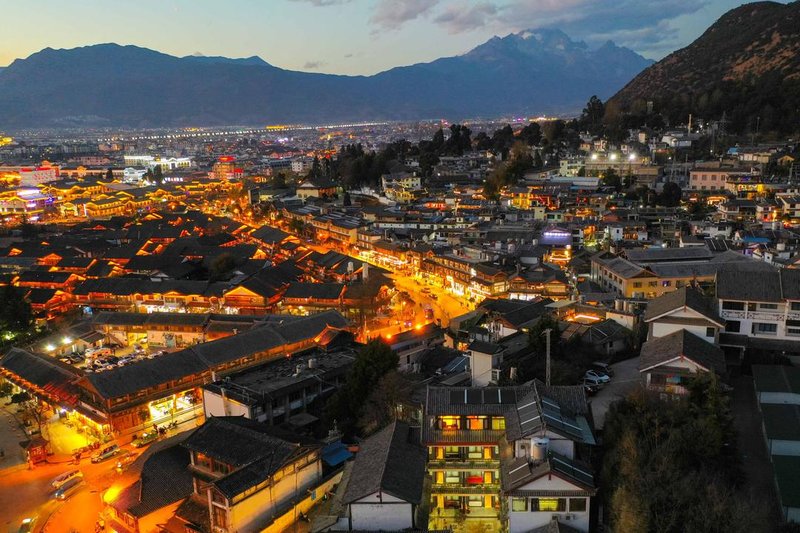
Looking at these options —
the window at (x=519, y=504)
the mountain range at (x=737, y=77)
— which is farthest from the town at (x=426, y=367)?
the mountain range at (x=737, y=77)

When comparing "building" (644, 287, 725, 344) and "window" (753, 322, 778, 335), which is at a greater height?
"building" (644, 287, 725, 344)

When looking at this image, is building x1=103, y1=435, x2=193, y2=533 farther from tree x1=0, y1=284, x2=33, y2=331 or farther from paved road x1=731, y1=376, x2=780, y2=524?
tree x1=0, y1=284, x2=33, y2=331

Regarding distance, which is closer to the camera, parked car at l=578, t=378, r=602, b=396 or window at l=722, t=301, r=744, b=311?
parked car at l=578, t=378, r=602, b=396

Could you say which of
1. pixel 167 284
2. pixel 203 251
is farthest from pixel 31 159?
pixel 167 284

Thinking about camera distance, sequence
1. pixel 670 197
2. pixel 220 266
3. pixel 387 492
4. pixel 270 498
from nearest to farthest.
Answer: pixel 387 492
pixel 270 498
pixel 220 266
pixel 670 197

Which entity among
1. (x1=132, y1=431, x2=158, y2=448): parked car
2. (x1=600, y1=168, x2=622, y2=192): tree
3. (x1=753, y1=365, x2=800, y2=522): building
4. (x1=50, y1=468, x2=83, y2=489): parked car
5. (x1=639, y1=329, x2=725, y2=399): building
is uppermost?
(x1=600, y1=168, x2=622, y2=192): tree

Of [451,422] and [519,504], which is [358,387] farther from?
[519,504]

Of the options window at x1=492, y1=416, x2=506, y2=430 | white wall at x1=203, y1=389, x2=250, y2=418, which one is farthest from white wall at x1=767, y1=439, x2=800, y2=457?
white wall at x1=203, y1=389, x2=250, y2=418

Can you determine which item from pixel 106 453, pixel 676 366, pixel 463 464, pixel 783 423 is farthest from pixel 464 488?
pixel 106 453
